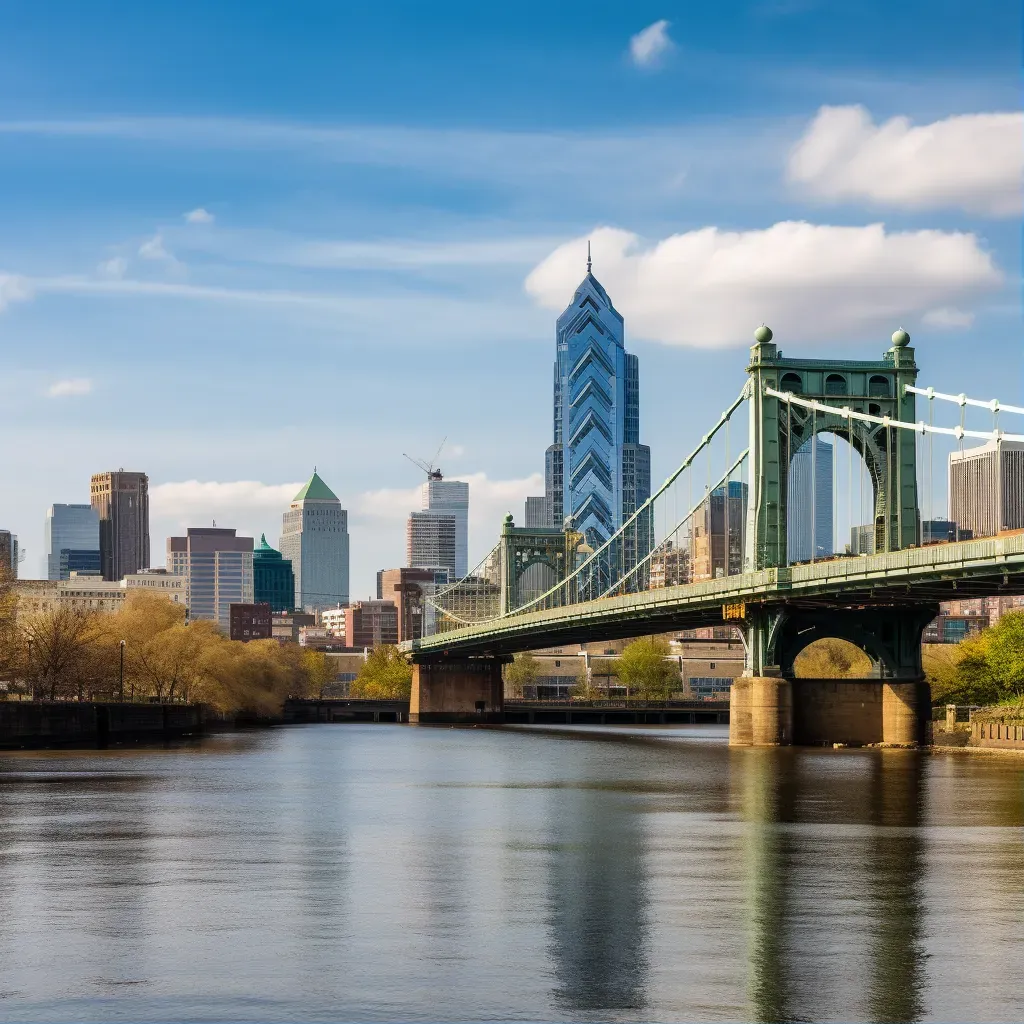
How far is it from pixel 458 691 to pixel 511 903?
493 feet

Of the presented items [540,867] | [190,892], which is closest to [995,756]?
[540,867]

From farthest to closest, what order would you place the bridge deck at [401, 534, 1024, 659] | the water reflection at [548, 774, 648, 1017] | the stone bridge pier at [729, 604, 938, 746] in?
the stone bridge pier at [729, 604, 938, 746], the bridge deck at [401, 534, 1024, 659], the water reflection at [548, 774, 648, 1017]

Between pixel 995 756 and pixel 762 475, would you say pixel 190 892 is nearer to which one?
pixel 995 756

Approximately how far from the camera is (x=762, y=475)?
8875 centimetres

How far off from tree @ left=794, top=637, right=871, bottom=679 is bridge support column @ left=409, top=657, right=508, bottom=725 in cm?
2890

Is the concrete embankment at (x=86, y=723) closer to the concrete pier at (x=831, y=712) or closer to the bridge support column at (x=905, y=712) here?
the concrete pier at (x=831, y=712)

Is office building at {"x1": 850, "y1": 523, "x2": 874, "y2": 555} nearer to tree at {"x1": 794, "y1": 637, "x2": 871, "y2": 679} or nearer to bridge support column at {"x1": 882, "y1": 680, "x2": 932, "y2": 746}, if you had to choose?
bridge support column at {"x1": 882, "y1": 680, "x2": 932, "y2": 746}

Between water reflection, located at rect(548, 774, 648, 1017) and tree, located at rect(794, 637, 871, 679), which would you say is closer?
water reflection, located at rect(548, 774, 648, 1017)

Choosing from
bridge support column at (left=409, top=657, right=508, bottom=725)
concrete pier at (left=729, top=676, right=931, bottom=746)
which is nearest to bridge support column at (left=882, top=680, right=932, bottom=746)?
concrete pier at (left=729, top=676, right=931, bottom=746)

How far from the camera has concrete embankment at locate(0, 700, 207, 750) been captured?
277ft

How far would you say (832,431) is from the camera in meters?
90.0

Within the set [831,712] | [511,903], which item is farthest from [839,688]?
[511,903]

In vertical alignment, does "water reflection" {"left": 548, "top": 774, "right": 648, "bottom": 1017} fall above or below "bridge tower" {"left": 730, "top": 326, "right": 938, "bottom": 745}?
below

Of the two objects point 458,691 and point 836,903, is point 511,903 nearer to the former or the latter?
point 836,903
